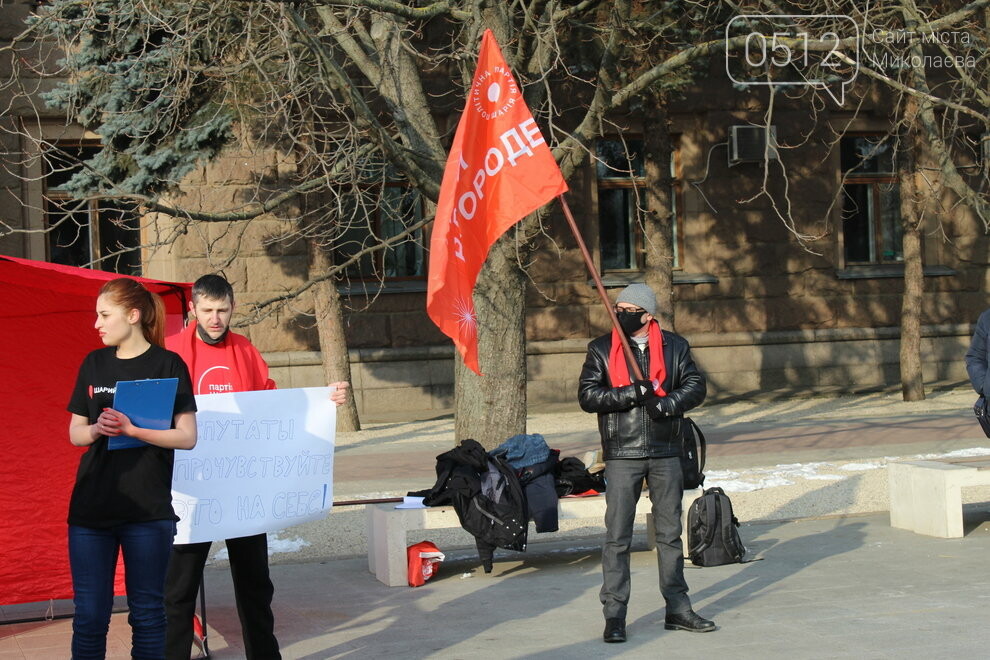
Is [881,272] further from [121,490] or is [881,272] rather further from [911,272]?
[121,490]

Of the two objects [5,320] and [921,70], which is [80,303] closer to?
[5,320]

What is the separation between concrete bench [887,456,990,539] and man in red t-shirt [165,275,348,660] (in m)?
4.93

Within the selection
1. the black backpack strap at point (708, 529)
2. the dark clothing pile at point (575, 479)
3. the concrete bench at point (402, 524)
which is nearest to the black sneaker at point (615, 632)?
the concrete bench at point (402, 524)

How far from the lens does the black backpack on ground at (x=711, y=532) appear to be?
7.81 meters

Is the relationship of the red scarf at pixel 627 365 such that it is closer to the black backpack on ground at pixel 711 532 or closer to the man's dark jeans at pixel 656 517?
the man's dark jeans at pixel 656 517

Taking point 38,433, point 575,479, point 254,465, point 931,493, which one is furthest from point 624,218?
point 254,465

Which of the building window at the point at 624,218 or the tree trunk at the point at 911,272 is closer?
the tree trunk at the point at 911,272

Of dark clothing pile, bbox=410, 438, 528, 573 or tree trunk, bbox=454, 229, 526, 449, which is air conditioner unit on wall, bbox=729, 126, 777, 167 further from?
dark clothing pile, bbox=410, 438, 528, 573

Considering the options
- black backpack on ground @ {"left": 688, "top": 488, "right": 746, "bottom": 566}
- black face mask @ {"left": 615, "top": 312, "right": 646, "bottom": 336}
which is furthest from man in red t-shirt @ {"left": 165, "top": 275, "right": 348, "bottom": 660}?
black backpack on ground @ {"left": 688, "top": 488, "right": 746, "bottom": 566}

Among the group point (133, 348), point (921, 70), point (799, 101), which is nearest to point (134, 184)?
point (921, 70)

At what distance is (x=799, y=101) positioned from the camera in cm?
1967

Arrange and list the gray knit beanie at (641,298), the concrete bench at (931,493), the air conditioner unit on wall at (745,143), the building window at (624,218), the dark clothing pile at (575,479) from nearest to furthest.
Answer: the gray knit beanie at (641,298)
the dark clothing pile at (575,479)
the concrete bench at (931,493)
the air conditioner unit on wall at (745,143)
the building window at (624,218)

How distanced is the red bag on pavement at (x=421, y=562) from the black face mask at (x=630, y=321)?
7.33 feet

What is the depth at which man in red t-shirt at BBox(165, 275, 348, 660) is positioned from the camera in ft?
16.8
